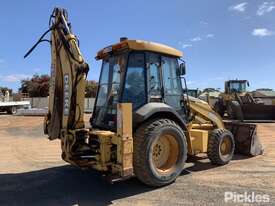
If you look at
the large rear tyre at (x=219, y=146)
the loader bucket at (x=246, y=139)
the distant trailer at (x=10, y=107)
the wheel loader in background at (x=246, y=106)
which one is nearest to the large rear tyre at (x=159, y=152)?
the large rear tyre at (x=219, y=146)

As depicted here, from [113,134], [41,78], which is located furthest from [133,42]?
[41,78]

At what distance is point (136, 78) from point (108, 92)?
0.75m

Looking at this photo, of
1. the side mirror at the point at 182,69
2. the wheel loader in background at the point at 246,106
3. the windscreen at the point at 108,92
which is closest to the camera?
the windscreen at the point at 108,92

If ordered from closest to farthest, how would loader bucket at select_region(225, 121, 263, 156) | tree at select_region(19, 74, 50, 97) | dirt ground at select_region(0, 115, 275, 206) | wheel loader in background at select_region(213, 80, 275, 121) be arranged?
1. dirt ground at select_region(0, 115, 275, 206)
2. loader bucket at select_region(225, 121, 263, 156)
3. wheel loader in background at select_region(213, 80, 275, 121)
4. tree at select_region(19, 74, 50, 97)

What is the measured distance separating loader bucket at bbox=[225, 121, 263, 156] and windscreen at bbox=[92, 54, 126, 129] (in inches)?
177

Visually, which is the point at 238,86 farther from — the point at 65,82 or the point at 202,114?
the point at 65,82

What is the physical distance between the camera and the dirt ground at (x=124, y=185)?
22.3 ft

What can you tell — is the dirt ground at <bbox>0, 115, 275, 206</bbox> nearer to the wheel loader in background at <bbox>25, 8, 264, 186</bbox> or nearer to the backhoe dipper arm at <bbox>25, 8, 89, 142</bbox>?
the wheel loader in background at <bbox>25, 8, 264, 186</bbox>

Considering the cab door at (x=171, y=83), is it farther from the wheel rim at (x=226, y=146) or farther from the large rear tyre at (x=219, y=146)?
the wheel rim at (x=226, y=146)

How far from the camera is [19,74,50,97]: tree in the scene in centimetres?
5984

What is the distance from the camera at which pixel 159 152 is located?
7898 mm

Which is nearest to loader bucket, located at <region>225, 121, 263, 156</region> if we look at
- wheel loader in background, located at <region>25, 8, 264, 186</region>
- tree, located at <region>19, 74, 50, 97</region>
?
wheel loader in background, located at <region>25, 8, 264, 186</region>

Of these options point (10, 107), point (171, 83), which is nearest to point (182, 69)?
point (171, 83)

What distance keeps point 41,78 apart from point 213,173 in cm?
5601
